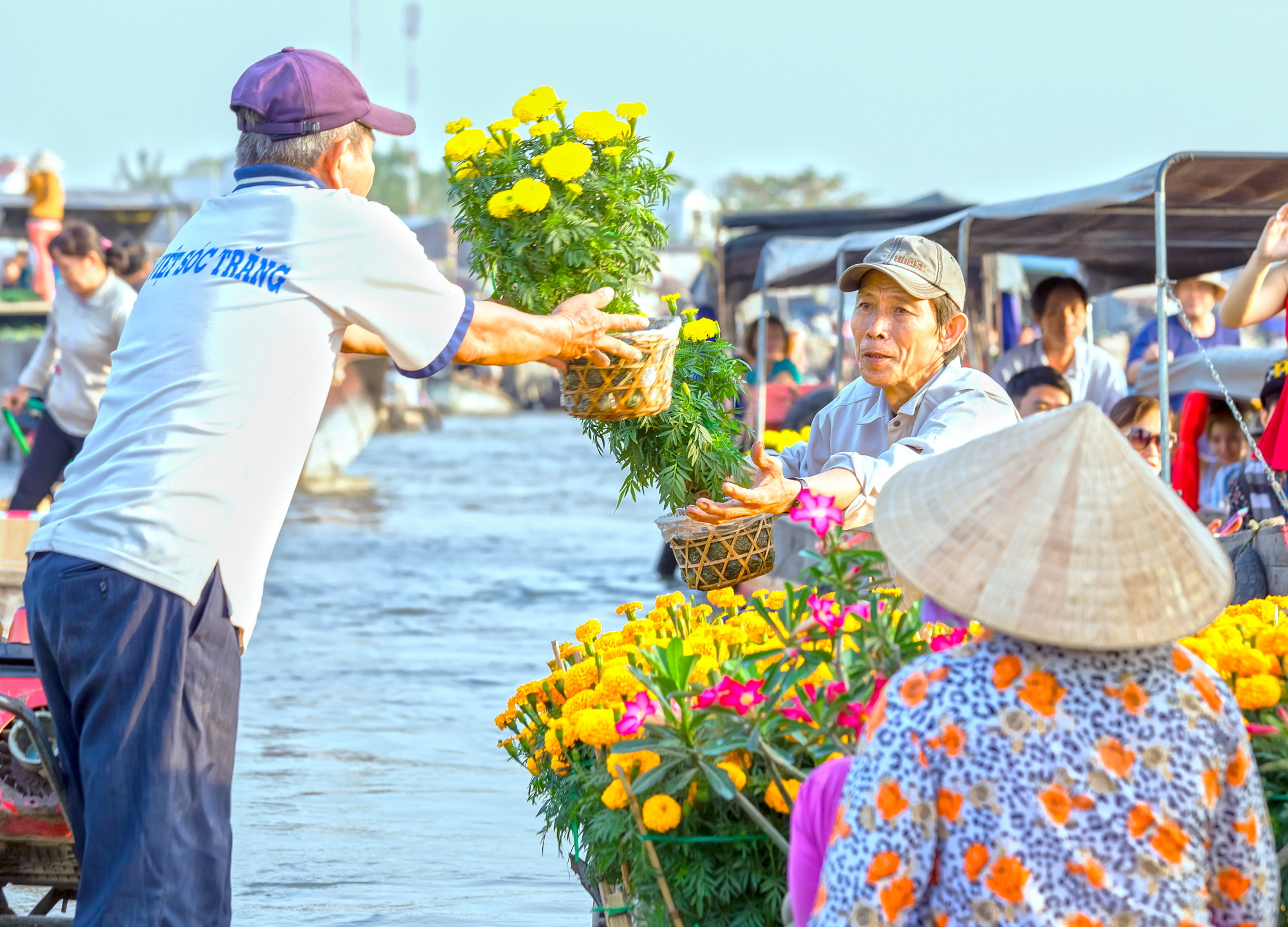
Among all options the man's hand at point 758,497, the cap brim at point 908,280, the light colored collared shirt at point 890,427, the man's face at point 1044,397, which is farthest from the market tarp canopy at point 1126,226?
the man's hand at point 758,497

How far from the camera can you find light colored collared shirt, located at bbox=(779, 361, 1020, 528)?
9.96 feet

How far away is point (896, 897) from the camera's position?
186 centimetres

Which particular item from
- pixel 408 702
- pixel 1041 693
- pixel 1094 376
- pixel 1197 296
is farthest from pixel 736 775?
pixel 1197 296

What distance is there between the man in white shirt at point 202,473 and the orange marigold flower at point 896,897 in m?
1.16

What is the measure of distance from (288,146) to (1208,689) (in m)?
1.68

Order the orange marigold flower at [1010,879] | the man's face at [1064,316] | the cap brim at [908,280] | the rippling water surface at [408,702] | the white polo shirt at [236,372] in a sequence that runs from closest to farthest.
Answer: the orange marigold flower at [1010,879], the white polo shirt at [236,372], the cap brim at [908,280], the rippling water surface at [408,702], the man's face at [1064,316]

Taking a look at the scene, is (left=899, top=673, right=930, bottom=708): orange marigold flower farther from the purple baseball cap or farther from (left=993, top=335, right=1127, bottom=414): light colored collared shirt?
(left=993, top=335, right=1127, bottom=414): light colored collared shirt

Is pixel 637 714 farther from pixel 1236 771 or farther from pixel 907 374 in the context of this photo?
pixel 907 374

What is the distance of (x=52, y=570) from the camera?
246 centimetres

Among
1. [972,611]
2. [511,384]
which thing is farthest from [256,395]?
[511,384]

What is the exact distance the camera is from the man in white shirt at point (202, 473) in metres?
2.40

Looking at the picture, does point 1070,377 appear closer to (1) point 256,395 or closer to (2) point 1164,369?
(2) point 1164,369

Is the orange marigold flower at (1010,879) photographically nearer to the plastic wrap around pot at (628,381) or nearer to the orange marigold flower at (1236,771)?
the orange marigold flower at (1236,771)

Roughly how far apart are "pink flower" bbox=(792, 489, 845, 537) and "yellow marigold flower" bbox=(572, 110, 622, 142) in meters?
0.99
